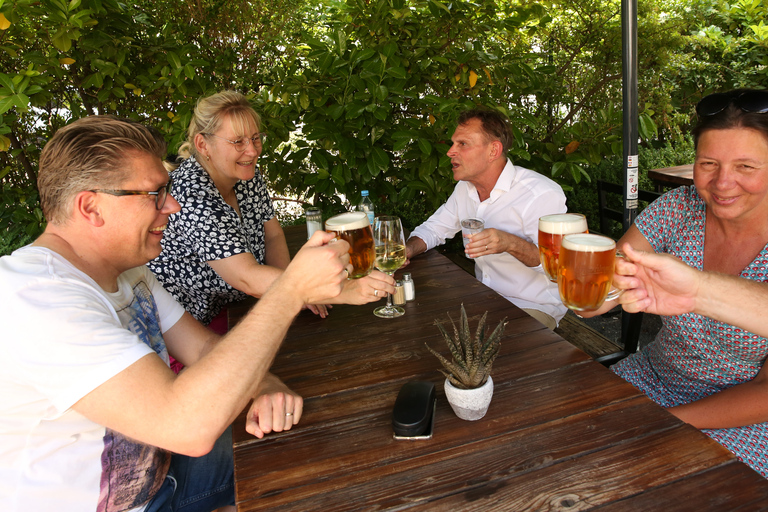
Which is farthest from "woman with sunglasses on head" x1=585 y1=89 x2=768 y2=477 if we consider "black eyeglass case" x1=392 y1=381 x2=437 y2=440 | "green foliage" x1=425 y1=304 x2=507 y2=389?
"black eyeglass case" x1=392 y1=381 x2=437 y2=440

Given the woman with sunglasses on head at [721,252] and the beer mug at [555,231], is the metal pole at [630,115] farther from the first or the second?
the beer mug at [555,231]

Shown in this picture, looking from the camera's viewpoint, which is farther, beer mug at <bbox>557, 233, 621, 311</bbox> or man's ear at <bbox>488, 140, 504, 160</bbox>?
man's ear at <bbox>488, 140, 504, 160</bbox>

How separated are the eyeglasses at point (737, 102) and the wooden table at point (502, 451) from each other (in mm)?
843

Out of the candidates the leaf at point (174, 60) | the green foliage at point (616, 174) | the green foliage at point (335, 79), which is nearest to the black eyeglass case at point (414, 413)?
the green foliage at point (335, 79)

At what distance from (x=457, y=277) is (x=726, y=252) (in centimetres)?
101

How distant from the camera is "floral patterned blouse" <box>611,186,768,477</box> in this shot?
150cm

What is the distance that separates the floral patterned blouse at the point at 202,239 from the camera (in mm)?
2094

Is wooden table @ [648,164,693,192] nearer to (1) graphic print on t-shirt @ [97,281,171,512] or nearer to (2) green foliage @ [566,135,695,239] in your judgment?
(2) green foliage @ [566,135,695,239]

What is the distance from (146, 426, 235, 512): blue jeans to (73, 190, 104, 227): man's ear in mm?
822

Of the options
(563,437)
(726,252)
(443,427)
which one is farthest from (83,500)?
(726,252)

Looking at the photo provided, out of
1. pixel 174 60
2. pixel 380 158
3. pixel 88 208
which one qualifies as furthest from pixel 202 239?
pixel 174 60

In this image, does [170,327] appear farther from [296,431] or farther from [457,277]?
[457,277]

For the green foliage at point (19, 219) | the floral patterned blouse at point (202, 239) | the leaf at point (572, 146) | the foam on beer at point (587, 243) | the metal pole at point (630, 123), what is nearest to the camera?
the foam on beer at point (587, 243)

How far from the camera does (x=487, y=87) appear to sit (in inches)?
→ 171
